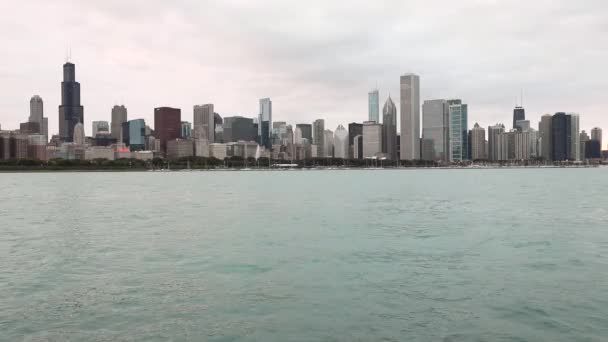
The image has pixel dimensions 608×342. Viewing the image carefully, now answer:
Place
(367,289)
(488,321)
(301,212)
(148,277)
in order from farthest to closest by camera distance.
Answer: (301,212) → (148,277) → (367,289) → (488,321)

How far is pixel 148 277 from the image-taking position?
87.5 ft

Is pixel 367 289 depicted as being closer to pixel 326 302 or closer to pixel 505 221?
pixel 326 302

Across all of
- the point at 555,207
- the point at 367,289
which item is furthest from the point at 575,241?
the point at 555,207

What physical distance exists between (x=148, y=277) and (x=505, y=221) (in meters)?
39.2

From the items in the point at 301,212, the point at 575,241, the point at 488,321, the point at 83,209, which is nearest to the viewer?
the point at 488,321

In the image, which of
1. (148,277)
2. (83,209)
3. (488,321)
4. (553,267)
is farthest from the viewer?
(83,209)

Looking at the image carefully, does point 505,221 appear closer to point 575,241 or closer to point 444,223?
point 444,223

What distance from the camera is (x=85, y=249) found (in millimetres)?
35812

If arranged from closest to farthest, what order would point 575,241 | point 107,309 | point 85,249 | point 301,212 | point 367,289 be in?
point 107,309, point 367,289, point 85,249, point 575,241, point 301,212

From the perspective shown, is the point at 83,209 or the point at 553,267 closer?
the point at 553,267

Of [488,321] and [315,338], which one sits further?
[488,321]

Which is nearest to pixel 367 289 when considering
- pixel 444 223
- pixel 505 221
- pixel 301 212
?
pixel 444 223

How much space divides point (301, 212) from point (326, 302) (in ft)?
141

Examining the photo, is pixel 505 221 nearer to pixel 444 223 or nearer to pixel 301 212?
pixel 444 223
